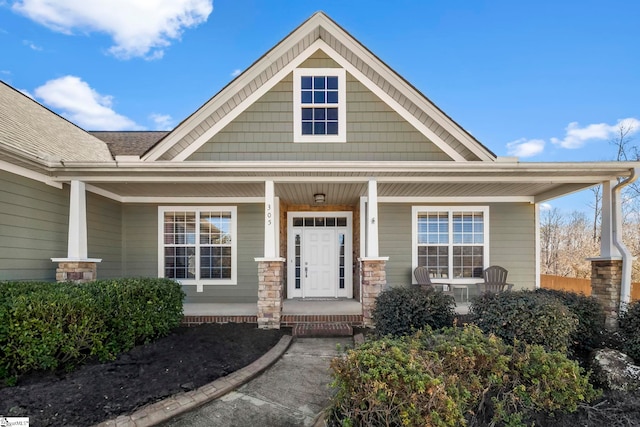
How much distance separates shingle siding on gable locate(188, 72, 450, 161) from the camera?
22.6 ft

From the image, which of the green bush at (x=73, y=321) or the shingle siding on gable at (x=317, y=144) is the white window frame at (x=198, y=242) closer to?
the shingle siding on gable at (x=317, y=144)

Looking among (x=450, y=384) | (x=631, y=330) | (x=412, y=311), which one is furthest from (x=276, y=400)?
(x=631, y=330)

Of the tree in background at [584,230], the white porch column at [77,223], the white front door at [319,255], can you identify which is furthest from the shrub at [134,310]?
the tree in background at [584,230]

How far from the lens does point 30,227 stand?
19.1 feet

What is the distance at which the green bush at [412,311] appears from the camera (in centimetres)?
480

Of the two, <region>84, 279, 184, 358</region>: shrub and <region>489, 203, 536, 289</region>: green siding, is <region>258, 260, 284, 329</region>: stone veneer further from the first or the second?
<region>489, 203, 536, 289</region>: green siding

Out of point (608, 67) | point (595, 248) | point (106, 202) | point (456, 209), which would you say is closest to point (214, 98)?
point (106, 202)

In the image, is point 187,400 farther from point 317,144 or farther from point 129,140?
point 129,140

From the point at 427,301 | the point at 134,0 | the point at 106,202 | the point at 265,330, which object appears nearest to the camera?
the point at 427,301

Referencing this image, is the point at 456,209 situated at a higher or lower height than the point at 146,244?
higher

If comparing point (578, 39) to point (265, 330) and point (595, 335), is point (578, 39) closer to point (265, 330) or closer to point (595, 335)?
point (595, 335)

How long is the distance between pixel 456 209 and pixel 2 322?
8.51 metres

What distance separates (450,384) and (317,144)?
5.14 m

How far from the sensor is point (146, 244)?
8352 mm
